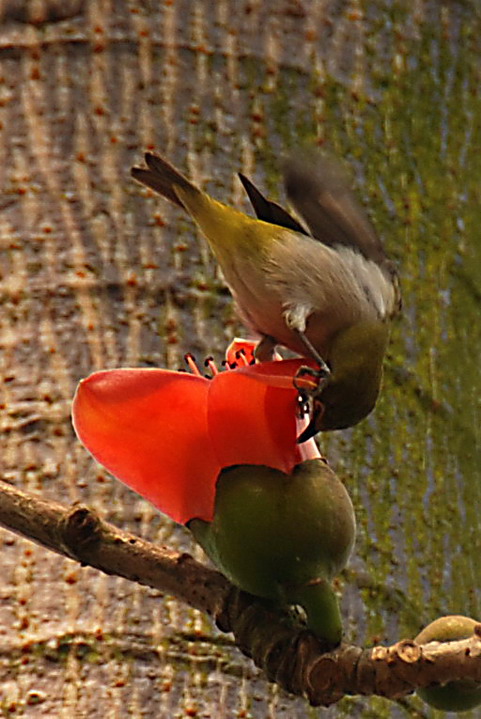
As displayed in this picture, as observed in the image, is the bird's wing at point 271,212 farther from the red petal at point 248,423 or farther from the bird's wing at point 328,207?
the red petal at point 248,423

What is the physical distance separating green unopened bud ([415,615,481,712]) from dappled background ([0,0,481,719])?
528mm

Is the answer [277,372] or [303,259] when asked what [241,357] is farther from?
[303,259]

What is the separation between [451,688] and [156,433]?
0.82 feet

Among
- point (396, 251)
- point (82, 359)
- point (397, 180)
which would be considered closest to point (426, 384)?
point (396, 251)

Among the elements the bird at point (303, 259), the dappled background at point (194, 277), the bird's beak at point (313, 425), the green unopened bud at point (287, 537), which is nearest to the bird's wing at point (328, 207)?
the bird at point (303, 259)

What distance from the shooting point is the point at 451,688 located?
75 centimetres

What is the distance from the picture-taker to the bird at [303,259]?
1.33 meters

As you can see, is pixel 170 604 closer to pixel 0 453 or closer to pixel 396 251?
pixel 0 453

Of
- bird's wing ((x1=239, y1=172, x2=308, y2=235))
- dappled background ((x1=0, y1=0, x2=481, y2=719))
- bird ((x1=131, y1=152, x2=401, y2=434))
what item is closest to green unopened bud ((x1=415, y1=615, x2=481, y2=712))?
bird ((x1=131, y1=152, x2=401, y2=434))

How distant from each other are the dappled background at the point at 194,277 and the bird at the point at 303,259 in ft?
0.14

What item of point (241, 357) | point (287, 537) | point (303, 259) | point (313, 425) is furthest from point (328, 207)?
point (287, 537)

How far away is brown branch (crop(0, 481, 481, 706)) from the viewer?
2.46ft

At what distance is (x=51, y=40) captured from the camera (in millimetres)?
1600

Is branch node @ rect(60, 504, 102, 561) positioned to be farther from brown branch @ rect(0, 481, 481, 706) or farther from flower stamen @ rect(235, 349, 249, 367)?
flower stamen @ rect(235, 349, 249, 367)
